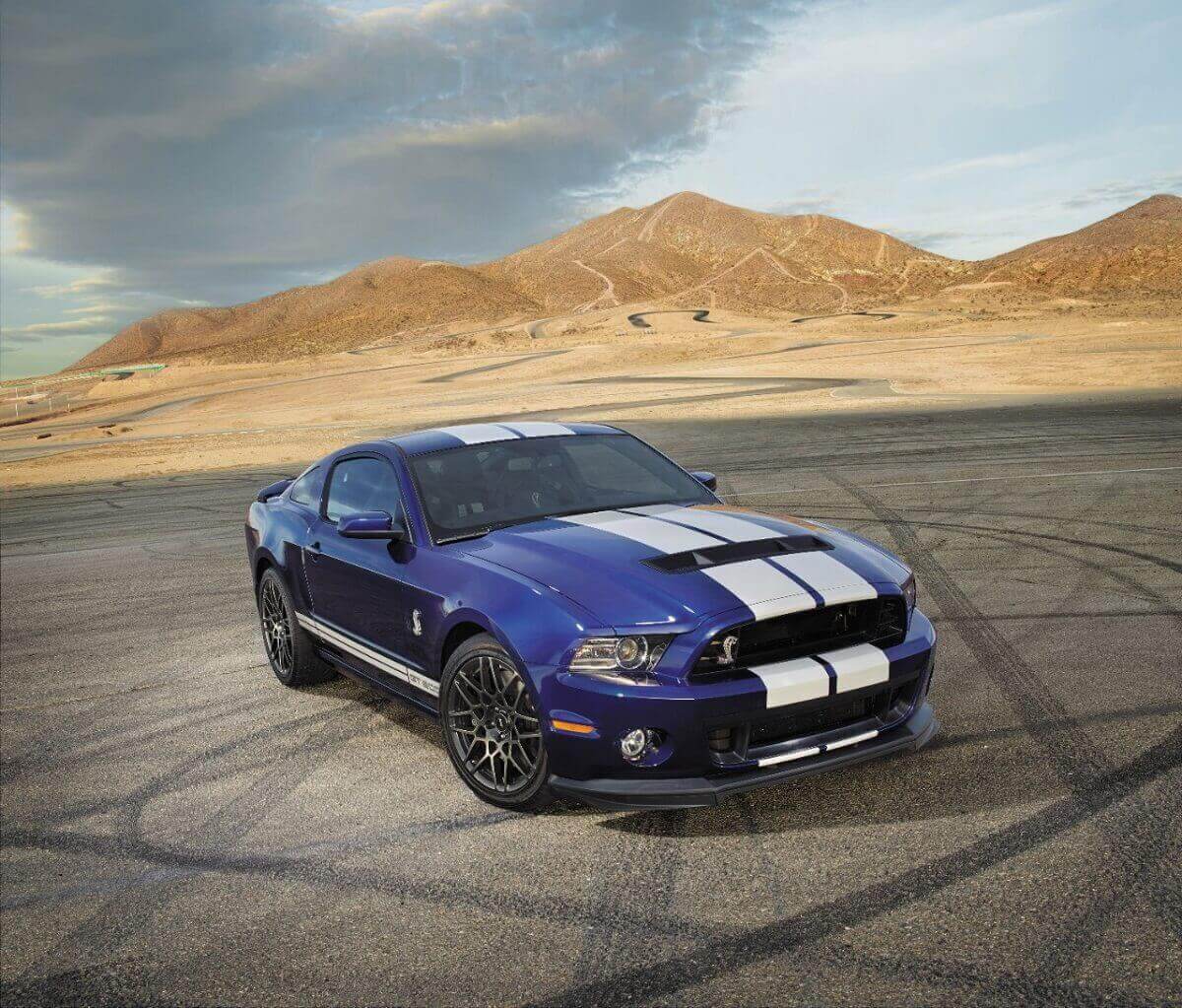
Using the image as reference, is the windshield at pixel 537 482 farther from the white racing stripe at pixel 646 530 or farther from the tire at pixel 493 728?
the tire at pixel 493 728

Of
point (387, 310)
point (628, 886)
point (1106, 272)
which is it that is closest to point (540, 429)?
point (628, 886)

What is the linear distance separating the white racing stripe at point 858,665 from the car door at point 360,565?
1.95 meters

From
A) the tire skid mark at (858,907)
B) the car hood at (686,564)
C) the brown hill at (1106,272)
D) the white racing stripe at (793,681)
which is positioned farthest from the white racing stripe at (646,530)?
the brown hill at (1106,272)

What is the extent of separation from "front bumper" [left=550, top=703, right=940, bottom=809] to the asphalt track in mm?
212

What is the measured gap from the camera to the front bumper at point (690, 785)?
12.4ft

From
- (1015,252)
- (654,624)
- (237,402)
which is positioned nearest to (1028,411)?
(654,624)

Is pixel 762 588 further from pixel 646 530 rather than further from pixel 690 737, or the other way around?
pixel 646 530

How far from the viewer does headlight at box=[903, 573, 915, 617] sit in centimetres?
434

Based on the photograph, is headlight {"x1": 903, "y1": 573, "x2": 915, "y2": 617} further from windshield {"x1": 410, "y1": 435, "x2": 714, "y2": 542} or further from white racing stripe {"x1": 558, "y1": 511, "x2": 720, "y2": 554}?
windshield {"x1": 410, "y1": 435, "x2": 714, "y2": 542}

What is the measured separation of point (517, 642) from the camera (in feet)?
13.4

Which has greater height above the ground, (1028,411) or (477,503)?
(477,503)

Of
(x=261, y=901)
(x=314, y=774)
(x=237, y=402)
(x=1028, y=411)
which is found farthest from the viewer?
(x=237, y=402)

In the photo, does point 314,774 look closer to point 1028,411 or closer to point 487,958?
point 487,958

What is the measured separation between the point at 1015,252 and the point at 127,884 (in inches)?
7138
